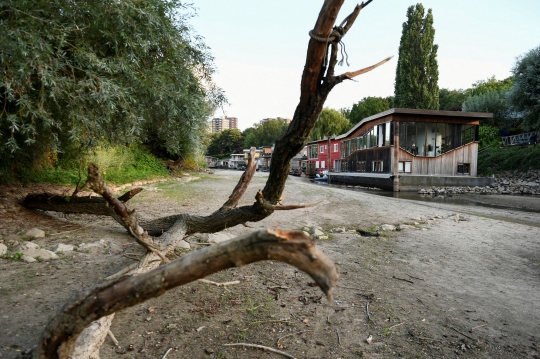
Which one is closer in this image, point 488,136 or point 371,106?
point 488,136

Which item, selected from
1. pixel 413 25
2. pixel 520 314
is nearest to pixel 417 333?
pixel 520 314

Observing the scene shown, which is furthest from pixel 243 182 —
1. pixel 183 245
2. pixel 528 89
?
pixel 528 89

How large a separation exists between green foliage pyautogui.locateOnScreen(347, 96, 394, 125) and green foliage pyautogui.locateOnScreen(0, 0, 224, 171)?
55.9m

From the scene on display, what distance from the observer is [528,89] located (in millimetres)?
25891

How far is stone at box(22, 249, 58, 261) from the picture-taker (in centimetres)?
457

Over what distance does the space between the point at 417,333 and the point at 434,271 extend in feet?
7.27

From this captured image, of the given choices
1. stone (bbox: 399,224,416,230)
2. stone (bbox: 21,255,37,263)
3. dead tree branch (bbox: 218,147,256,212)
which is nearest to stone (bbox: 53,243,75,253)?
stone (bbox: 21,255,37,263)

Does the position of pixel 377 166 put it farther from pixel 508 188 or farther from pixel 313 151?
pixel 313 151

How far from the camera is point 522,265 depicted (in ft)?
18.2

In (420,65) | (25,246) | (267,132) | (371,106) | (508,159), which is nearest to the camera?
(25,246)

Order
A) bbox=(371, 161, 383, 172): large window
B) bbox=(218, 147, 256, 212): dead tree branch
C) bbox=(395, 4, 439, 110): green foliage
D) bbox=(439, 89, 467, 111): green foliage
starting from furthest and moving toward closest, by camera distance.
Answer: bbox=(439, 89, 467, 111): green foliage
bbox=(395, 4, 439, 110): green foliage
bbox=(371, 161, 383, 172): large window
bbox=(218, 147, 256, 212): dead tree branch

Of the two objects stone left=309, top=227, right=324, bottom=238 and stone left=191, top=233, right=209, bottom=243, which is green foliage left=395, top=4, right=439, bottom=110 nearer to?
stone left=309, top=227, right=324, bottom=238

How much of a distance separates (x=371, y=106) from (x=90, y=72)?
60.2 m

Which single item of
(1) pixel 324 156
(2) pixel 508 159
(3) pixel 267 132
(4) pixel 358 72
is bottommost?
(2) pixel 508 159
